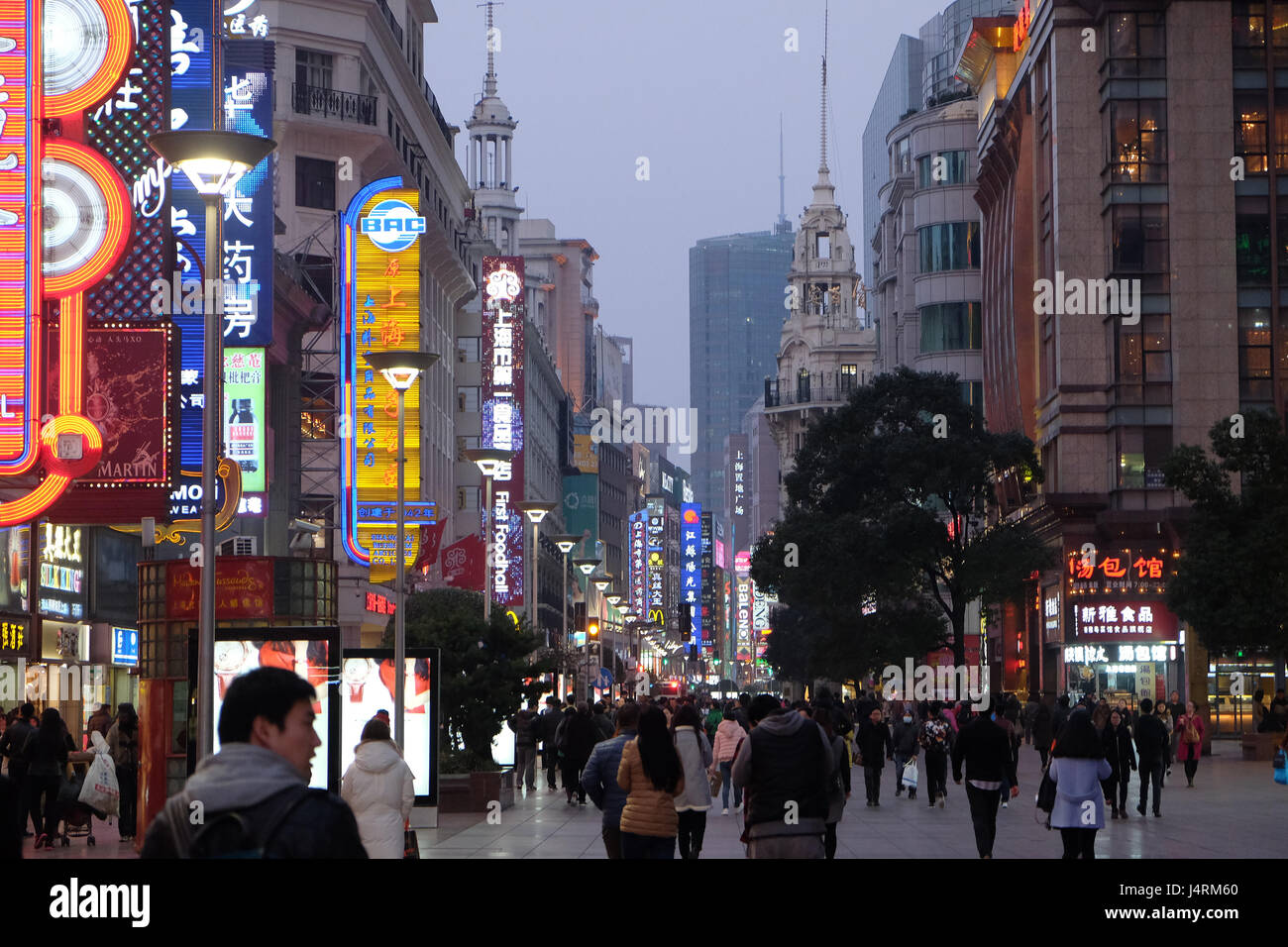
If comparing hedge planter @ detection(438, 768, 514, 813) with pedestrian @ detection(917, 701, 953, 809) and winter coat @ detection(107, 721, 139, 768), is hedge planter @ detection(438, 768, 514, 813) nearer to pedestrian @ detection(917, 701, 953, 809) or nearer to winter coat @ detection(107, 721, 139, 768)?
winter coat @ detection(107, 721, 139, 768)

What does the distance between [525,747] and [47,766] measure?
50.6 feet

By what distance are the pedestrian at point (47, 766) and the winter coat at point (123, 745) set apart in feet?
8.06

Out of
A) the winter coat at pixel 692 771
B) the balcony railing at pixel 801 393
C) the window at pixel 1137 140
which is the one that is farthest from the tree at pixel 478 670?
the balcony railing at pixel 801 393

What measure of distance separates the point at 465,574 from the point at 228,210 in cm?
1953

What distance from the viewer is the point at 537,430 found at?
97062mm

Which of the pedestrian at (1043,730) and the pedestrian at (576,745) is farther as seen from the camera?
the pedestrian at (1043,730)

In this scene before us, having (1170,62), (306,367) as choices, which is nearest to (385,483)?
(306,367)

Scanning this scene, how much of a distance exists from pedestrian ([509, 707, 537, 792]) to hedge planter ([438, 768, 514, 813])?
5.76 meters

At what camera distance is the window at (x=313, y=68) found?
52.7m

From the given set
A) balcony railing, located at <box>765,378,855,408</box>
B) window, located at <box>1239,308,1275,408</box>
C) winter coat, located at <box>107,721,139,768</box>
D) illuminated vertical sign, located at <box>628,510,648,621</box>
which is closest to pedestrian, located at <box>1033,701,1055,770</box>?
→ winter coat, located at <box>107,721,139,768</box>

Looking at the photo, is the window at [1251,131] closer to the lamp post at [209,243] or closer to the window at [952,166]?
the window at [952,166]

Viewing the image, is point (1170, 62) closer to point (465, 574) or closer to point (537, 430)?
point (465, 574)

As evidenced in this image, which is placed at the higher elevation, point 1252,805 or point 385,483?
point 385,483

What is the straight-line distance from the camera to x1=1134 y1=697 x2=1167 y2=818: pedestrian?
27672 millimetres
